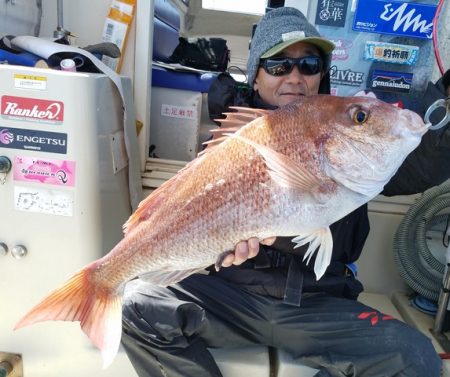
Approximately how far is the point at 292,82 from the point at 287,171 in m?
0.76

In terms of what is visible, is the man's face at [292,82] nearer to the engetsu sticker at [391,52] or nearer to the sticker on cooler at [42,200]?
the engetsu sticker at [391,52]

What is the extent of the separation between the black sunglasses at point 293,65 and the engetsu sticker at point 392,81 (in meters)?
0.68

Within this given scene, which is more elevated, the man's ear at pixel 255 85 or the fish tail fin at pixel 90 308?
the man's ear at pixel 255 85

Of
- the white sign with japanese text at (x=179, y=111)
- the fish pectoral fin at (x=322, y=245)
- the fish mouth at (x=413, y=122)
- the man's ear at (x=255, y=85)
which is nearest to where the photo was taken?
the fish mouth at (x=413, y=122)

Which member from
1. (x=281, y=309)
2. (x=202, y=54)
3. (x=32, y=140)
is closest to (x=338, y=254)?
(x=281, y=309)

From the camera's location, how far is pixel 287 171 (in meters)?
1.07

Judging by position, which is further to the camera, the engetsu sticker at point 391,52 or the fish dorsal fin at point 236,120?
the engetsu sticker at point 391,52

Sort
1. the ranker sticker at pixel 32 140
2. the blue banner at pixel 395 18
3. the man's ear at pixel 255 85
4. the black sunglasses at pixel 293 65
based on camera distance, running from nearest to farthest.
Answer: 1. the ranker sticker at pixel 32 140
2. the black sunglasses at pixel 293 65
3. the man's ear at pixel 255 85
4. the blue banner at pixel 395 18

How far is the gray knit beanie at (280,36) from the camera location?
1649mm

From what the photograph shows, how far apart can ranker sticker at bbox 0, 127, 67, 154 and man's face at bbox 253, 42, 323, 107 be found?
0.86 meters

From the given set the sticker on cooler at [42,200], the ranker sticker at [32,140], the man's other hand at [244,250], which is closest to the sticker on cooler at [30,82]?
the ranker sticker at [32,140]

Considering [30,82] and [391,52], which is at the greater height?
[391,52]

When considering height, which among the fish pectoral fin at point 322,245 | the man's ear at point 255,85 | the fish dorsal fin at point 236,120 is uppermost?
the man's ear at point 255,85

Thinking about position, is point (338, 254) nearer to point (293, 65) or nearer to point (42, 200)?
point (293, 65)
